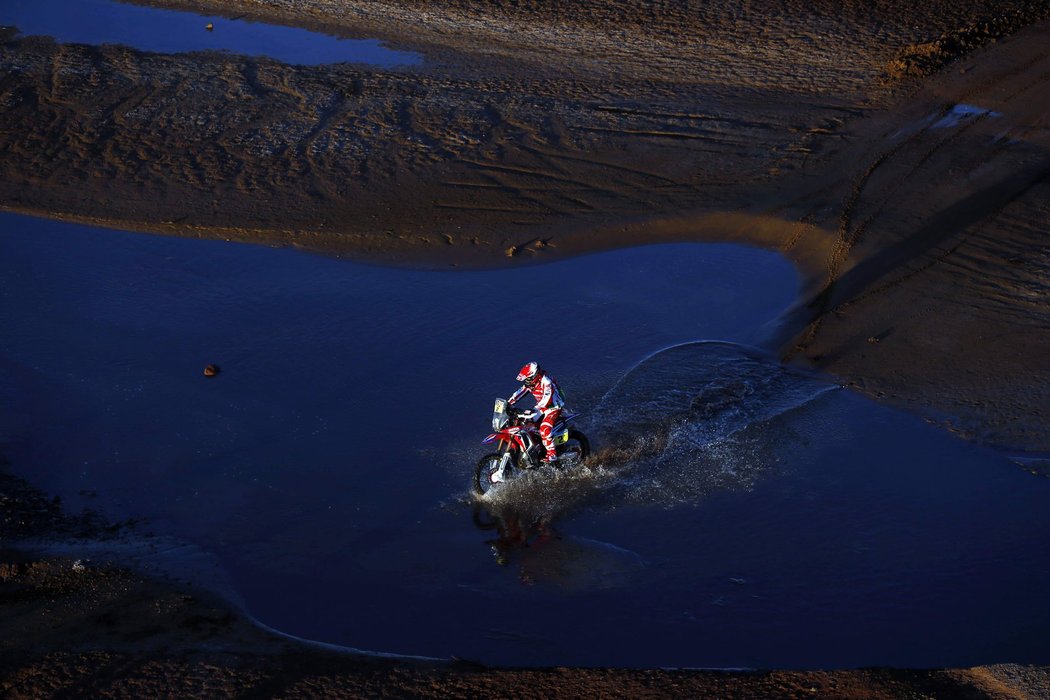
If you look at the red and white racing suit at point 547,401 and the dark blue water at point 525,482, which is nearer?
the dark blue water at point 525,482

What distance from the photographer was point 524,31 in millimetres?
23625

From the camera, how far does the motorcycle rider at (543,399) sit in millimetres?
11000

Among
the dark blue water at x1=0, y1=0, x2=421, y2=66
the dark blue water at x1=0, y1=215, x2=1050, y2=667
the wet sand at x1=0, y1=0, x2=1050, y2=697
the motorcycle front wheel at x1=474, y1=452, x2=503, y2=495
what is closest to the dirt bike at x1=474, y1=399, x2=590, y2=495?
the motorcycle front wheel at x1=474, y1=452, x2=503, y2=495

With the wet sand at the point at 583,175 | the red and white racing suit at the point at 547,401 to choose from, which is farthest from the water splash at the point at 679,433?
the wet sand at the point at 583,175

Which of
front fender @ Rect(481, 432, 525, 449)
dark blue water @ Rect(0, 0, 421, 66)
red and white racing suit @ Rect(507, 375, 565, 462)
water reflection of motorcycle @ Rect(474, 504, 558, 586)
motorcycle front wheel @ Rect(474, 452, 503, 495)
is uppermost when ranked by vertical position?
dark blue water @ Rect(0, 0, 421, 66)

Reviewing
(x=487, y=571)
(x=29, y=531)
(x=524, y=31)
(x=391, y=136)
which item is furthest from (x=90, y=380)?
(x=524, y=31)

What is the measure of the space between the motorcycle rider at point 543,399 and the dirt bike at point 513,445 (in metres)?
0.06

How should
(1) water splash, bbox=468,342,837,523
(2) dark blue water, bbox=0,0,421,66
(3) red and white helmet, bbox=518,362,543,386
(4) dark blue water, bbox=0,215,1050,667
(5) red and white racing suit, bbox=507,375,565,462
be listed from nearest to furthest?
(4) dark blue water, bbox=0,215,1050,667
(3) red and white helmet, bbox=518,362,543,386
(5) red and white racing suit, bbox=507,375,565,462
(1) water splash, bbox=468,342,837,523
(2) dark blue water, bbox=0,0,421,66

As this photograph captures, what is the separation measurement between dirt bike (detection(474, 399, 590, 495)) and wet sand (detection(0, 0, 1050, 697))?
2.83 meters

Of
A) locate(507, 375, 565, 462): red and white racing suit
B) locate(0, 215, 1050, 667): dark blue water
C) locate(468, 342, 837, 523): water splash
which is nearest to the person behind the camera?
locate(0, 215, 1050, 667): dark blue water

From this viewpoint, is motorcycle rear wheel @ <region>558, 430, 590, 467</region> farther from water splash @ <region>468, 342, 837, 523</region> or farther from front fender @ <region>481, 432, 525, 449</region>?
front fender @ <region>481, 432, 525, 449</region>

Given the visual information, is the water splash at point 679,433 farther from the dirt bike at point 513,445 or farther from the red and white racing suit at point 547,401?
the red and white racing suit at point 547,401

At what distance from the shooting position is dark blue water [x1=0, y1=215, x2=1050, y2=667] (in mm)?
9570

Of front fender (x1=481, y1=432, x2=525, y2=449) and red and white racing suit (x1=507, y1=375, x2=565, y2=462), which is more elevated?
Answer: red and white racing suit (x1=507, y1=375, x2=565, y2=462)
